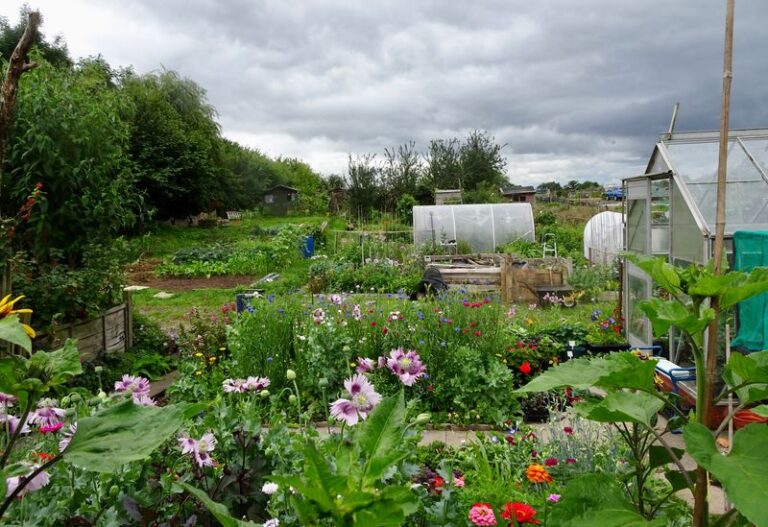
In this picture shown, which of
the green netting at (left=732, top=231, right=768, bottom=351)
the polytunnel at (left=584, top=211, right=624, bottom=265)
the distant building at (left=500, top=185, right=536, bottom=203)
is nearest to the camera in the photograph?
the green netting at (left=732, top=231, right=768, bottom=351)

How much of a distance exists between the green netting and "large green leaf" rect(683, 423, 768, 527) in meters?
4.31

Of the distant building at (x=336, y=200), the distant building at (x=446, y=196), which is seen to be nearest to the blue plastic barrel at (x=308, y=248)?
the distant building at (x=446, y=196)

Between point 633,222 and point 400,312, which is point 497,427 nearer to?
point 400,312

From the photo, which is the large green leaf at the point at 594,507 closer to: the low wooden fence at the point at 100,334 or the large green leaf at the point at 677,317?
the large green leaf at the point at 677,317

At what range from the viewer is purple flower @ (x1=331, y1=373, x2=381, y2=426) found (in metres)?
1.49

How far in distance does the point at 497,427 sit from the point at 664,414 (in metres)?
1.62

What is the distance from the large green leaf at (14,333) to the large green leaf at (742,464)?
94cm

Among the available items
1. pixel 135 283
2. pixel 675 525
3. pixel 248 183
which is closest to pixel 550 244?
pixel 135 283

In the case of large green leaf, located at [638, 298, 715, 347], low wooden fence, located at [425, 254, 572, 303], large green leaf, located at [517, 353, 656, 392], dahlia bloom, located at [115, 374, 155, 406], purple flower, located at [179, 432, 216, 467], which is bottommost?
low wooden fence, located at [425, 254, 572, 303]

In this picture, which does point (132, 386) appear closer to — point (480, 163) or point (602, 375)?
point (602, 375)

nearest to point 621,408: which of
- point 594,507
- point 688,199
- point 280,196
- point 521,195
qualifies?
point 594,507

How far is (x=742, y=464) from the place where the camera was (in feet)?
2.71

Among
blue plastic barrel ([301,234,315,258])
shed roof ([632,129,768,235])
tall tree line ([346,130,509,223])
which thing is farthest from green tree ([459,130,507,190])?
shed roof ([632,129,768,235])

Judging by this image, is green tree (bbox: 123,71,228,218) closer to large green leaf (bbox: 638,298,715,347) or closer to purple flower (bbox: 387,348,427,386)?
purple flower (bbox: 387,348,427,386)
